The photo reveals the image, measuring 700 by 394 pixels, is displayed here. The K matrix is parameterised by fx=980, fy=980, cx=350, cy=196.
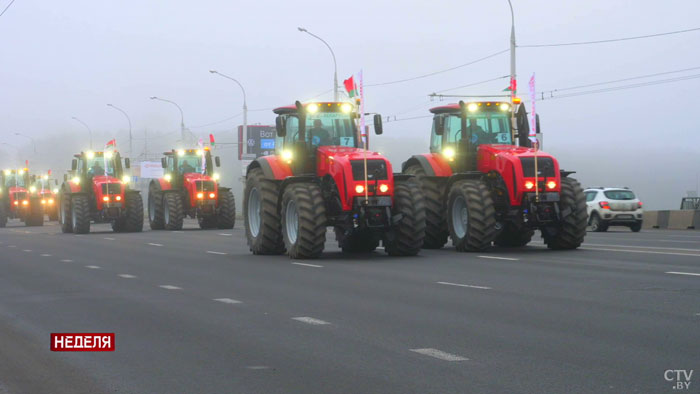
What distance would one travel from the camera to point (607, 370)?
7.21m

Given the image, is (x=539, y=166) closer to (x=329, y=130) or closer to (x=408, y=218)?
(x=408, y=218)

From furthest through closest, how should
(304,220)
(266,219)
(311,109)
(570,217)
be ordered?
(266,219) → (311,109) → (570,217) → (304,220)

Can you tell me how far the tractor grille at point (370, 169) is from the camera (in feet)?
62.9

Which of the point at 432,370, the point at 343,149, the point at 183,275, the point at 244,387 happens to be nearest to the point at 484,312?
the point at 432,370

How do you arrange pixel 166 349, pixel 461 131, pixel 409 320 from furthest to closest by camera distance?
pixel 461 131 → pixel 409 320 → pixel 166 349

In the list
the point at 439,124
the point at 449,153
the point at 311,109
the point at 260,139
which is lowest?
the point at 449,153

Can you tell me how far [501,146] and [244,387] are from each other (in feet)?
50.8

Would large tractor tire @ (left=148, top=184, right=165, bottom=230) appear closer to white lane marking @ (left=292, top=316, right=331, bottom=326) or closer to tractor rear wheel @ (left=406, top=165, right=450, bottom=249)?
tractor rear wheel @ (left=406, top=165, right=450, bottom=249)

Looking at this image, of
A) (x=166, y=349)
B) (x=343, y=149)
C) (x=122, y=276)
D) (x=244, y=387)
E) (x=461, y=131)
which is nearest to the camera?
(x=244, y=387)

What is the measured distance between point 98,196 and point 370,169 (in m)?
21.1

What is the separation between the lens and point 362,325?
32.3ft

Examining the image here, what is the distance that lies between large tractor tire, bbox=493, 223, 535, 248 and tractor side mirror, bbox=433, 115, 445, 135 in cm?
269

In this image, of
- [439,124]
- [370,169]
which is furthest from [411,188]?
[439,124]

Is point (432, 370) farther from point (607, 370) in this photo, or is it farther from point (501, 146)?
point (501, 146)
